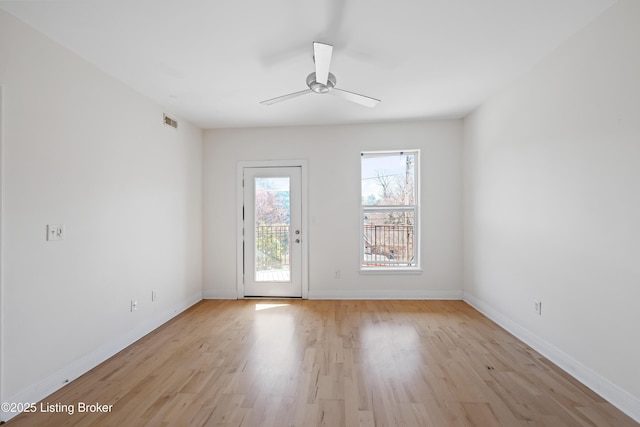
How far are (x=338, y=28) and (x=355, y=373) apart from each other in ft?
8.47

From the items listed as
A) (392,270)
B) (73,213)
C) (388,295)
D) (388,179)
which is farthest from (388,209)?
(73,213)

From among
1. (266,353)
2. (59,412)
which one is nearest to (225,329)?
(266,353)

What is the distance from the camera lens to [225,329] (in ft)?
10.8

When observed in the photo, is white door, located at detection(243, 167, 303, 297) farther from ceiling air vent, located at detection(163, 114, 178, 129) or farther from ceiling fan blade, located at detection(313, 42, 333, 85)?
ceiling fan blade, located at detection(313, 42, 333, 85)

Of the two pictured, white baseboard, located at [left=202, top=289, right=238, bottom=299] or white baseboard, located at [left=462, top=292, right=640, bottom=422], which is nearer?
white baseboard, located at [left=462, top=292, right=640, bottom=422]

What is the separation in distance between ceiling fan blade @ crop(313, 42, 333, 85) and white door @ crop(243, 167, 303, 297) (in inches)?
87.1

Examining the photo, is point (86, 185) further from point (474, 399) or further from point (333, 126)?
point (474, 399)

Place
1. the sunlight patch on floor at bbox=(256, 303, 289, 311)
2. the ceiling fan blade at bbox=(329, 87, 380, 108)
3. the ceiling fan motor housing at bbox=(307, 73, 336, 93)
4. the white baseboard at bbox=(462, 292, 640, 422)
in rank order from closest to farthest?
the white baseboard at bbox=(462, 292, 640, 422)
the ceiling fan motor housing at bbox=(307, 73, 336, 93)
the ceiling fan blade at bbox=(329, 87, 380, 108)
the sunlight patch on floor at bbox=(256, 303, 289, 311)

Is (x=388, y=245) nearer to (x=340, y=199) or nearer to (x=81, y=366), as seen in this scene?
(x=340, y=199)

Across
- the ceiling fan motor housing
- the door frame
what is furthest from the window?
the ceiling fan motor housing

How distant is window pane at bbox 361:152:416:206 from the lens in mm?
4477

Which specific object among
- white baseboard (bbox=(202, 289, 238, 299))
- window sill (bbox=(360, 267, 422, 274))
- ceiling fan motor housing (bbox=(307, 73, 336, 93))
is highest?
ceiling fan motor housing (bbox=(307, 73, 336, 93))

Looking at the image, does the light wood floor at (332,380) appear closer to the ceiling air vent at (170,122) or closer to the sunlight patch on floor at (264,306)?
the sunlight patch on floor at (264,306)

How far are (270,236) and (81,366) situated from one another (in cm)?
257
